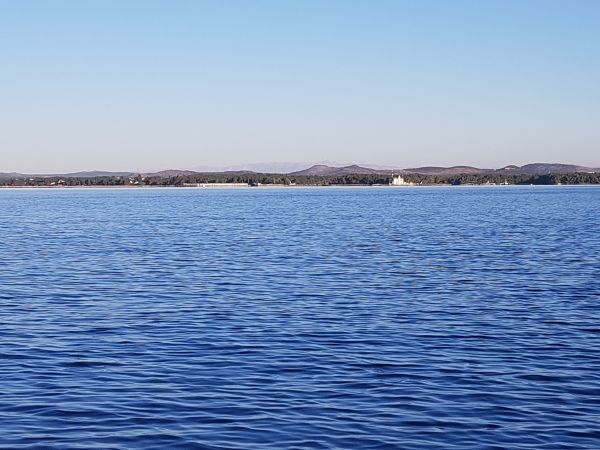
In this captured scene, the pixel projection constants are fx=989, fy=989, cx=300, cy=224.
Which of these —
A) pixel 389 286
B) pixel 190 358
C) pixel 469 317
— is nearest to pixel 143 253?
pixel 389 286

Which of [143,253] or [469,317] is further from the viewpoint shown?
[143,253]

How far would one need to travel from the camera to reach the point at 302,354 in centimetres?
2114

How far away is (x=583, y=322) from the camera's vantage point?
83.1 ft

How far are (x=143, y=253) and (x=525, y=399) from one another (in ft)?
117

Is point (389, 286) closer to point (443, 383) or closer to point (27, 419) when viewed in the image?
point (443, 383)

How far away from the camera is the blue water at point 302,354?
15.4 metres

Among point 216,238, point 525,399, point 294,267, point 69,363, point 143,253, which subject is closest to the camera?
point 525,399

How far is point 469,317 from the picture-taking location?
26.5 meters

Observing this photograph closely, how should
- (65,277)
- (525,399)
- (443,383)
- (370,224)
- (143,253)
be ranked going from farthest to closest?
(370,224)
(143,253)
(65,277)
(443,383)
(525,399)

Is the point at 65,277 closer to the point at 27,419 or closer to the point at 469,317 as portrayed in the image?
the point at 469,317

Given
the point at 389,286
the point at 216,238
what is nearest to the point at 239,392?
the point at 389,286

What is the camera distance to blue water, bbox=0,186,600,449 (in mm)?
15383

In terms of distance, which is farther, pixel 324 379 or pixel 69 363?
pixel 69 363

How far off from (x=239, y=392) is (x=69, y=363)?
177 inches
